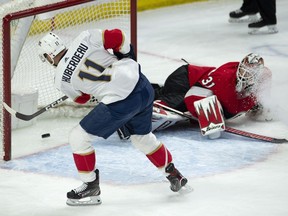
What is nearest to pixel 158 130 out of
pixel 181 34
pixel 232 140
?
pixel 232 140

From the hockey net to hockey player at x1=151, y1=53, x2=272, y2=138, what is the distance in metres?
0.39

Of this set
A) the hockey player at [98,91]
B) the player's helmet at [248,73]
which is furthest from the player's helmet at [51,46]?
the player's helmet at [248,73]

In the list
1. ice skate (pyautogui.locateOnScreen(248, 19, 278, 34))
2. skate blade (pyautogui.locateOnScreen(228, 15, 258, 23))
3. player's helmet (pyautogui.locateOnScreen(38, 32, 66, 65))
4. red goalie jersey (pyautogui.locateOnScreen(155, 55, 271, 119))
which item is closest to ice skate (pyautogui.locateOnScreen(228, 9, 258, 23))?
skate blade (pyautogui.locateOnScreen(228, 15, 258, 23))

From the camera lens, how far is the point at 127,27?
5387 mm

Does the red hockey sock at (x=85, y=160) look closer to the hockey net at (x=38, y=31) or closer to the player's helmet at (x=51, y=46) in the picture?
the player's helmet at (x=51, y=46)

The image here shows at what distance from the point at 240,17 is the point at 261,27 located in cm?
45

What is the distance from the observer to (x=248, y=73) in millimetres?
5051

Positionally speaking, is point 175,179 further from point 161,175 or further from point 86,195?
point 86,195

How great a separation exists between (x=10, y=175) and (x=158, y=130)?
997 mm

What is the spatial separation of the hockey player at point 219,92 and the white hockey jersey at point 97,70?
1048 mm

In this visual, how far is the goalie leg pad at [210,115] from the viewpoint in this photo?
4.93 metres

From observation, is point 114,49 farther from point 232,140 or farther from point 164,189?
point 232,140

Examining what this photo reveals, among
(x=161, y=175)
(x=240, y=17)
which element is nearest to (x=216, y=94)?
(x=161, y=175)

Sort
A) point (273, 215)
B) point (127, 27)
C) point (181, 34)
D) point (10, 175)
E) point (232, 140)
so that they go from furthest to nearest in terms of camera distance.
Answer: point (181, 34) < point (127, 27) < point (232, 140) < point (10, 175) < point (273, 215)
